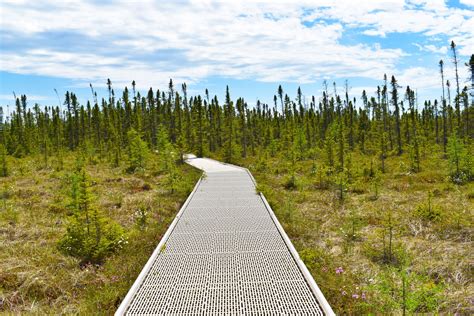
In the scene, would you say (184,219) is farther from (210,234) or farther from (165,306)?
(165,306)

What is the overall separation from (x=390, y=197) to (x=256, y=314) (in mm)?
10362

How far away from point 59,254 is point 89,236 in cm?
67

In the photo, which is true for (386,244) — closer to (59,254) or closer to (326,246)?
(326,246)

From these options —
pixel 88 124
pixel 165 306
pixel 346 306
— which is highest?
pixel 88 124

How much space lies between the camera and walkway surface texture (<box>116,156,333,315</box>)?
4.79 metres

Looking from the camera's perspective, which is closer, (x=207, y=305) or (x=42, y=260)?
(x=207, y=305)

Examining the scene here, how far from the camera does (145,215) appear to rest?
10.2m

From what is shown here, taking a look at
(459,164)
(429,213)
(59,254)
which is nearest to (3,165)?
(59,254)

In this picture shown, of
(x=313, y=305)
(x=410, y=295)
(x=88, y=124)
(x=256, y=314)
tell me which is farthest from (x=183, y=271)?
(x=88, y=124)

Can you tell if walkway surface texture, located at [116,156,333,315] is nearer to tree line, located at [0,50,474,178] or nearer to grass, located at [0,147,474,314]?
grass, located at [0,147,474,314]

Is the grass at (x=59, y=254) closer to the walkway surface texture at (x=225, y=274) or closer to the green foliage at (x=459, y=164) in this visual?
the walkway surface texture at (x=225, y=274)

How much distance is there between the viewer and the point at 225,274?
19.5 feet

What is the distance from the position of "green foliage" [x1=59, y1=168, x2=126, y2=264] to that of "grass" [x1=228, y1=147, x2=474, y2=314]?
4094mm

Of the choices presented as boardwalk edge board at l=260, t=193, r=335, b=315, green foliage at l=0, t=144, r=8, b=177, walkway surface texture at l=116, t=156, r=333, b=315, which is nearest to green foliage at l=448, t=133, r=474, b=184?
walkway surface texture at l=116, t=156, r=333, b=315
